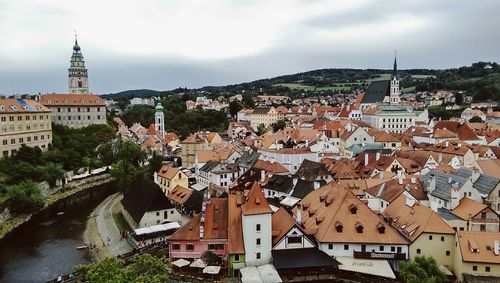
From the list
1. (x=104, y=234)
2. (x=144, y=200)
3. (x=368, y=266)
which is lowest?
(x=104, y=234)

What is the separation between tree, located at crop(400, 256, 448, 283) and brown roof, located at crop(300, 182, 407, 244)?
229 centimetres

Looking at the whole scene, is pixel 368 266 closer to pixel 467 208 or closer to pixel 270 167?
pixel 467 208

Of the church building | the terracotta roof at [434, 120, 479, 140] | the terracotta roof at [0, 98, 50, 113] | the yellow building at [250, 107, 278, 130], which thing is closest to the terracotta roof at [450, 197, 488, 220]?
the terracotta roof at [434, 120, 479, 140]

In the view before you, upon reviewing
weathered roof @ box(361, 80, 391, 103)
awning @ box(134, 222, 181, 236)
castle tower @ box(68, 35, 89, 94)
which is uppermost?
castle tower @ box(68, 35, 89, 94)

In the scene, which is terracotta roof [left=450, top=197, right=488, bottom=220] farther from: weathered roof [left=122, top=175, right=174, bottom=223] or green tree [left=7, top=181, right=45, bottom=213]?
green tree [left=7, top=181, right=45, bottom=213]

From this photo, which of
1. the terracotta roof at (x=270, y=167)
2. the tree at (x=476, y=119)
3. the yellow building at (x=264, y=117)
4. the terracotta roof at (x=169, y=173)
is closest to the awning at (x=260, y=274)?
the terracotta roof at (x=270, y=167)

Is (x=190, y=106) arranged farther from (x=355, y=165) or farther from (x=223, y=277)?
(x=223, y=277)

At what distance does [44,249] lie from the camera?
39375 mm

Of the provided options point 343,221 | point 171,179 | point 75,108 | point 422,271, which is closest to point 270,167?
point 171,179

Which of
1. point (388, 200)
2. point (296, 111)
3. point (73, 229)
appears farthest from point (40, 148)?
point (296, 111)

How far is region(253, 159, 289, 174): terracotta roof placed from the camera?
54.2 meters

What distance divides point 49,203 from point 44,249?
59.4 feet

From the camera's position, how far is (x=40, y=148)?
71.4m

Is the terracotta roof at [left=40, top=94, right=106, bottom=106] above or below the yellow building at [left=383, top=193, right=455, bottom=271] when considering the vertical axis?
above
